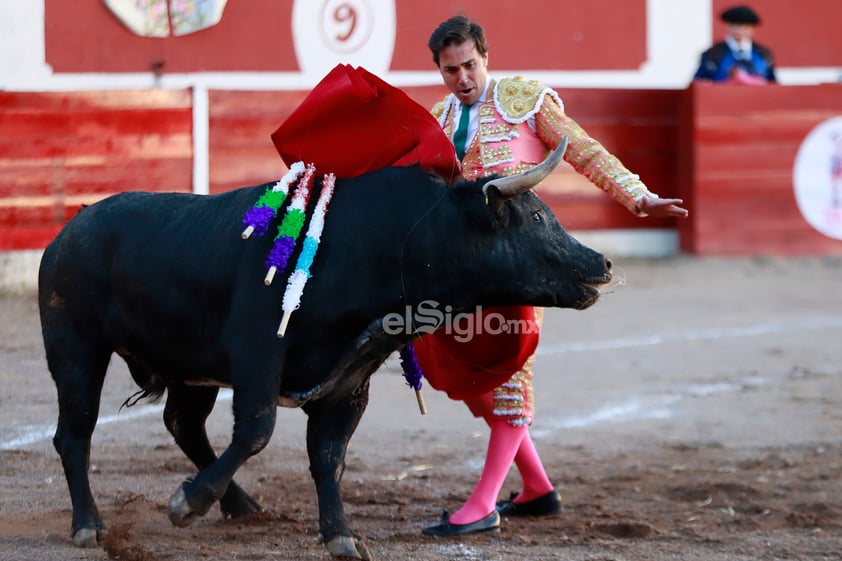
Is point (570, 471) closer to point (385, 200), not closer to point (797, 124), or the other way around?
point (385, 200)

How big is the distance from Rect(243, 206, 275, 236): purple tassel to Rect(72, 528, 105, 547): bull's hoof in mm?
832

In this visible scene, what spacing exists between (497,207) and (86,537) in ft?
4.09

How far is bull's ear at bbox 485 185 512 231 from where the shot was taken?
9.76ft

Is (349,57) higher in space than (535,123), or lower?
higher

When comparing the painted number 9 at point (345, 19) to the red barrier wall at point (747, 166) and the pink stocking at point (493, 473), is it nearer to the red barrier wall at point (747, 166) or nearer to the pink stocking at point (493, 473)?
the red barrier wall at point (747, 166)

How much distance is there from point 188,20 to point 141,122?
8.68ft

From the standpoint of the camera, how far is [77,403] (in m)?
3.31

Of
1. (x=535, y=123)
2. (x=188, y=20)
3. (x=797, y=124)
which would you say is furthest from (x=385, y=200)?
(x=188, y=20)

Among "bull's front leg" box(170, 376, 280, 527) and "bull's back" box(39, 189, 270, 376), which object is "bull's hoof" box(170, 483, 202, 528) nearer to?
"bull's front leg" box(170, 376, 280, 527)

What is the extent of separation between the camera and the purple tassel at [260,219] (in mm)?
3061

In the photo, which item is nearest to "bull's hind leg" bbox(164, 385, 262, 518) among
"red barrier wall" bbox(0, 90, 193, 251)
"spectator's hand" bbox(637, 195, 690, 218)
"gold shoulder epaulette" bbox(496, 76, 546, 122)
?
"gold shoulder epaulette" bbox(496, 76, 546, 122)

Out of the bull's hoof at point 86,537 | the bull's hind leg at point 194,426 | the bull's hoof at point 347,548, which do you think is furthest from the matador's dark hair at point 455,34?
the bull's hoof at point 86,537

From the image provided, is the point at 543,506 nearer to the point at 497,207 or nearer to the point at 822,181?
the point at 497,207

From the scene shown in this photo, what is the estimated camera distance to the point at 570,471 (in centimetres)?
427
